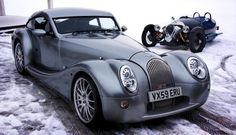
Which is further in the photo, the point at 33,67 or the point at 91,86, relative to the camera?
the point at 33,67

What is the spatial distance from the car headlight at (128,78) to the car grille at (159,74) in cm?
26

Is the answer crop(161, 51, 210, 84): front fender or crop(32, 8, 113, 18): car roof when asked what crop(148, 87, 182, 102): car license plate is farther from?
crop(32, 8, 113, 18): car roof

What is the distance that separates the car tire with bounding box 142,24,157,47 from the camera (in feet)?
33.3

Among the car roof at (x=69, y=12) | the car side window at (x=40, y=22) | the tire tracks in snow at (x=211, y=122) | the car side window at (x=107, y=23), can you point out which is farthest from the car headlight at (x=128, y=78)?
A: the car side window at (x=40, y=22)

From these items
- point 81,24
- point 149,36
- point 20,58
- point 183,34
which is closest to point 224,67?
point 183,34

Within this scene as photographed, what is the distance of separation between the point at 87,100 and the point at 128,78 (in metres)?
0.63

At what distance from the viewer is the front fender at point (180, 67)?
13.3ft

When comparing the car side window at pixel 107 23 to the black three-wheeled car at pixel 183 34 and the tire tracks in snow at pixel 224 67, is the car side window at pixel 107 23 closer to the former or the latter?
the tire tracks in snow at pixel 224 67

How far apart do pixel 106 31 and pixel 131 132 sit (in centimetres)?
223

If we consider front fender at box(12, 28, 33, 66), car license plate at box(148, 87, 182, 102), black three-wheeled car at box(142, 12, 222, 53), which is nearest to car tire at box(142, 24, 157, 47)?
black three-wheeled car at box(142, 12, 222, 53)

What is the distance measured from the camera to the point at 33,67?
5.70 meters

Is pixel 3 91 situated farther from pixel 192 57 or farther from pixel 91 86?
pixel 192 57

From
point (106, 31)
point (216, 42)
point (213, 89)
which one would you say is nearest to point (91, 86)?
point (106, 31)

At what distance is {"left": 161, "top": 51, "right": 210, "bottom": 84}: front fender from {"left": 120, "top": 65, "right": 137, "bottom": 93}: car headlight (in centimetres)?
67
